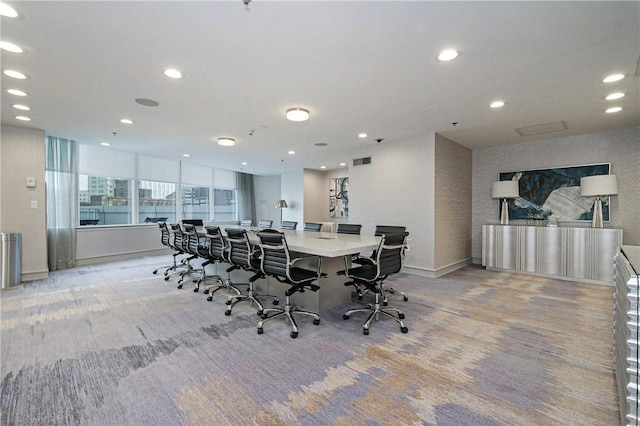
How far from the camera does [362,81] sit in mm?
2992

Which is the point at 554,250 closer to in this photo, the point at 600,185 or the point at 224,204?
the point at 600,185

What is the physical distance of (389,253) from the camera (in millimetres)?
2967

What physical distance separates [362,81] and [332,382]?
283 centimetres

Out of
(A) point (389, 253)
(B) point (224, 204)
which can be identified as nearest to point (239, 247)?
(A) point (389, 253)

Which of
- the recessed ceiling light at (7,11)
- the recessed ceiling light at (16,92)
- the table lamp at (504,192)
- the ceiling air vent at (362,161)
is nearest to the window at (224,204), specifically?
the ceiling air vent at (362,161)

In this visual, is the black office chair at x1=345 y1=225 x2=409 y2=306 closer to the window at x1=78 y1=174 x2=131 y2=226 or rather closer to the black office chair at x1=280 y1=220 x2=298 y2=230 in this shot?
the black office chair at x1=280 y1=220 x2=298 y2=230

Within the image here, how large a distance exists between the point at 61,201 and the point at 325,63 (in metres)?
6.39

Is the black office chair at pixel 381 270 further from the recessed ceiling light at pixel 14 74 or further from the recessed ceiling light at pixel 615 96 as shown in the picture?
the recessed ceiling light at pixel 14 74

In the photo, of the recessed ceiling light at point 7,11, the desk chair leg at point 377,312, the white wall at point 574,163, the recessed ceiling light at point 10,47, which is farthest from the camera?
the white wall at point 574,163

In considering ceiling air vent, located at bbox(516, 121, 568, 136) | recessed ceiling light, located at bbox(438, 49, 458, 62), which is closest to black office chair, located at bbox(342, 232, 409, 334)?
recessed ceiling light, located at bbox(438, 49, 458, 62)

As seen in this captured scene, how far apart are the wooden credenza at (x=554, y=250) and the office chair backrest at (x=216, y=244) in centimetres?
510

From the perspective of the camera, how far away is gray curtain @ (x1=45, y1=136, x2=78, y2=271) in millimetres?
5629

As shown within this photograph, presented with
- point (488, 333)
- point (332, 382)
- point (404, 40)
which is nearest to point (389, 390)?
point (332, 382)

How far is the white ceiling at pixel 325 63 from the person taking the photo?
1971mm
